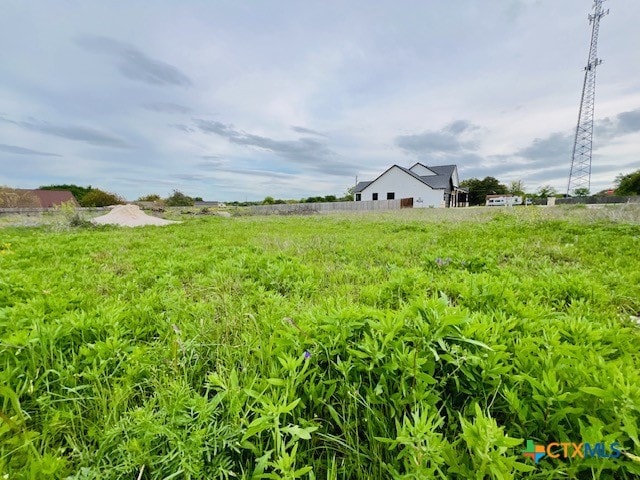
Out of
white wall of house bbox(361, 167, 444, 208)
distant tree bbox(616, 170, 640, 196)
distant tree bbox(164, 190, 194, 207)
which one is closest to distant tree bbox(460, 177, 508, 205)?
distant tree bbox(616, 170, 640, 196)

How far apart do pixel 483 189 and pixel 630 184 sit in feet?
92.4

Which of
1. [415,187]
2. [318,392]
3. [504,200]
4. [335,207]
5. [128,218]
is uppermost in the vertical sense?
[415,187]

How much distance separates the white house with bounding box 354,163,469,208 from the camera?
41250mm

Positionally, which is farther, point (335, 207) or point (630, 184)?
point (630, 184)

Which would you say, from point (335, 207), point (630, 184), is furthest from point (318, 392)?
point (630, 184)

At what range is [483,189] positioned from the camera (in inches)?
2810

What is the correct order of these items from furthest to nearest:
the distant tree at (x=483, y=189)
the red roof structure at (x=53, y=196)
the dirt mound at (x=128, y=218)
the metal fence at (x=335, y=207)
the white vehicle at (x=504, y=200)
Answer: the distant tree at (x=483, y=189) < the white vehicle at (x=504, y=200) < the red roof structure at (x=53, y=196) < the metal fence at (x=335, y=207) < the dirt mound at (x=128, y=218)

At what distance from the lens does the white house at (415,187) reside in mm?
41250

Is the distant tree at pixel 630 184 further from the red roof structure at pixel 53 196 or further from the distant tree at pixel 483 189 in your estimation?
the red roof structure at pixel 53 196

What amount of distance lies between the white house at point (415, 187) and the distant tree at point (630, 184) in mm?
26833

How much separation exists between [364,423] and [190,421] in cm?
84

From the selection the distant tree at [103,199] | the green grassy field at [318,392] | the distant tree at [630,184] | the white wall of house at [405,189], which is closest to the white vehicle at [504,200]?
the distant tree at [630,184]

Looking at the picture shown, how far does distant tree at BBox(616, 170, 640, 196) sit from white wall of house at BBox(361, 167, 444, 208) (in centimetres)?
3206

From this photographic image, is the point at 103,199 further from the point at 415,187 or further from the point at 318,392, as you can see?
the point at 318,392
